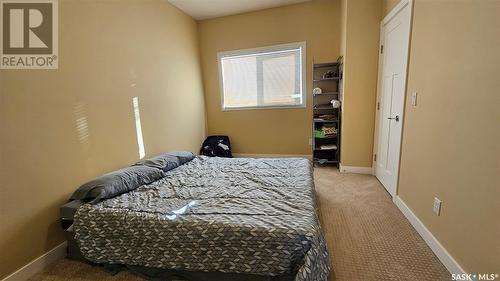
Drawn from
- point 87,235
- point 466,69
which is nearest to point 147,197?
point 87,235

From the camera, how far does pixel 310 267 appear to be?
1205mm

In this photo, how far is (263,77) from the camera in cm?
425

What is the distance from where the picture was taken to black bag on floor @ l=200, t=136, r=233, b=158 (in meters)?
4.39

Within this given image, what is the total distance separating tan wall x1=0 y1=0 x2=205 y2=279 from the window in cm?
121

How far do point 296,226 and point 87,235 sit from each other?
151 cm

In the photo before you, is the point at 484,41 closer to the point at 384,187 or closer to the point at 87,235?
the point at 384,187

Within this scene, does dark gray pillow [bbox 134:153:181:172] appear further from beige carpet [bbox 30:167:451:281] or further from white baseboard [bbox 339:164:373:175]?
white baseboard [bbox 339:164:373:175]

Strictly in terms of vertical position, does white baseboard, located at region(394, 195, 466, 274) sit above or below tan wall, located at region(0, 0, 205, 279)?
below

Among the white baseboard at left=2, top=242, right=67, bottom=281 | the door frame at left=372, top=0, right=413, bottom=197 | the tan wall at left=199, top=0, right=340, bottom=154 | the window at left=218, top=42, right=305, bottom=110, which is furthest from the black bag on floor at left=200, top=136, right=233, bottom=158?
the white baseboard at left=2, top=242, right=67, bottom=281

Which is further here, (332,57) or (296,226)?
(332,57)

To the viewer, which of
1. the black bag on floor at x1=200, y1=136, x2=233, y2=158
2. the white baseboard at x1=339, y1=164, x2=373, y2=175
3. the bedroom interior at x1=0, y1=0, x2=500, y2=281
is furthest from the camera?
the black bag on floor at x1=200, y1=136, x2=233, y2=158

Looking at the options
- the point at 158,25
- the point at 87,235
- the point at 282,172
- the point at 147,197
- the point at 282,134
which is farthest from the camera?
the point at 282,134

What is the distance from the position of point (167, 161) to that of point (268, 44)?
2.76 m

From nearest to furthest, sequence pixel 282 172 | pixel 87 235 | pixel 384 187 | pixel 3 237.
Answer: pixel 3 237 → pixel 87 235 → pixel 282 172 → pixel 384 187
